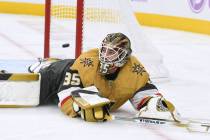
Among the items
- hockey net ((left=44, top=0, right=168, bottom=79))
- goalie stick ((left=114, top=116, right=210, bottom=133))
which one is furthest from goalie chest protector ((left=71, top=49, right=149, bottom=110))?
hockey net ((left=44, top=0, right=168, bottom=79))

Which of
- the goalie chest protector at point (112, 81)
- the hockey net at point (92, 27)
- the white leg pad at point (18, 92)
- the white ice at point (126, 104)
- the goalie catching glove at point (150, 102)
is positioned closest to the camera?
the white ice at point (126, 104)

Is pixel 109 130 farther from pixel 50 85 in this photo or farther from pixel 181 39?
pixel 181 39

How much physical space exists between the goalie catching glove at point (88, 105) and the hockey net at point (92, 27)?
108cm

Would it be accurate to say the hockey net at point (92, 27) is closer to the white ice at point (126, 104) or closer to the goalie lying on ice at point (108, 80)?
the white ice at point (126, 104)

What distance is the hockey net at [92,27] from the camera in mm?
3869

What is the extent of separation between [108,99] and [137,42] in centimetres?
125

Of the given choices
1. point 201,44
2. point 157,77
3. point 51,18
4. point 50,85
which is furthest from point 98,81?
point 201,44

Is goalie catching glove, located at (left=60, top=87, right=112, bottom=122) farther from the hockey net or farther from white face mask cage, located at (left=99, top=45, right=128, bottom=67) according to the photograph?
the hockey net

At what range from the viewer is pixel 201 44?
6637 mm

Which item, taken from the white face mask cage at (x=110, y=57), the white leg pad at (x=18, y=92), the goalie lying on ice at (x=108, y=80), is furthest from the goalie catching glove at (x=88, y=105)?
the white leg pad at (x=18, y=92)

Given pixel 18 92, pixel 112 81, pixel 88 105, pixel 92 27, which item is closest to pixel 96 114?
pixel 88 105

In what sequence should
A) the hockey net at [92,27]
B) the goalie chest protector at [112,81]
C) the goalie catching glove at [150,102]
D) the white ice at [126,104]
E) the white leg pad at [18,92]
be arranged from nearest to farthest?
the white ice at [126,104] → the goalie catching glove at [150,102] → the goalie chest protector at [112,81] → the white leg pad at [18,92] → the hockey net at [92,27]

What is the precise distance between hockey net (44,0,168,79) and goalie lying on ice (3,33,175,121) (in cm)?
90

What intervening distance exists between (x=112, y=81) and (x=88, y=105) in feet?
0.98
